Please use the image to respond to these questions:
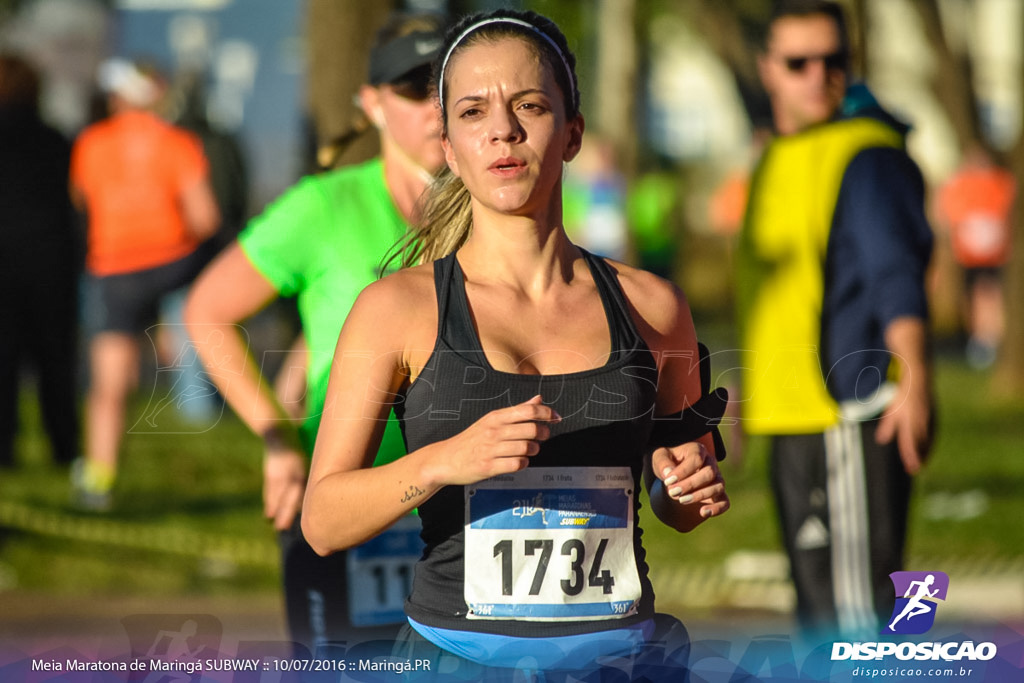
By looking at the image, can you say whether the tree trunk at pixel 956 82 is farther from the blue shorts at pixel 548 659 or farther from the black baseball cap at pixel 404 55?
the blue shorts at pixel 548 659

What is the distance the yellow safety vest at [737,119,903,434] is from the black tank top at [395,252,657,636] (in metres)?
2.21

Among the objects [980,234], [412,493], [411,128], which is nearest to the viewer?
[412,493]

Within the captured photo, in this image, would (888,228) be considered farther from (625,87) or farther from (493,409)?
(625,87)

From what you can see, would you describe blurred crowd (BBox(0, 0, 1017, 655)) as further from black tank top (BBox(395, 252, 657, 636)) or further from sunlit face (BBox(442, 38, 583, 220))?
black tank top (BBox(395, 252, 657, 636))

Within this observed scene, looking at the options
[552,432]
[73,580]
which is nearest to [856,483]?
[552,432]

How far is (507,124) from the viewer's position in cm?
271

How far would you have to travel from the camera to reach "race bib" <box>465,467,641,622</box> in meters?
2.73

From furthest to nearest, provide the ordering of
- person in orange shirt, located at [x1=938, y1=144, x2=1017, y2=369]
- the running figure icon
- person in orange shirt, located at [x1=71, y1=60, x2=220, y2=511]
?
person in orange shirt, located at [x1=938, y1=144, x2=1017, y2=369] < person in orange shirt, located at [x1=71, y1=60, x2=220, y2=511] < the running figure icon

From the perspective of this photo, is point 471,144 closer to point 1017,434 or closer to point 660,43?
point 1017,434

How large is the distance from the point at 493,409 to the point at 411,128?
158cm

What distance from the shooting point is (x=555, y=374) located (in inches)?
107

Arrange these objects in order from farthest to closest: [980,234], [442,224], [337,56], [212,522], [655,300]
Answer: [980,234]
[212,522]
[337,56]
[442,224]
[655,300]

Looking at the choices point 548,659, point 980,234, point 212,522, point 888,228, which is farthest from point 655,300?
point 980,234

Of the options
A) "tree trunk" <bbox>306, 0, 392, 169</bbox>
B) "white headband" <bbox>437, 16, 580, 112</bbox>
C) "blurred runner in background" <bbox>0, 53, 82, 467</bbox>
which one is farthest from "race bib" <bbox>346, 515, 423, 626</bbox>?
"blurred runner in background" <bbox>0, 53, 82, 467</bbox>
